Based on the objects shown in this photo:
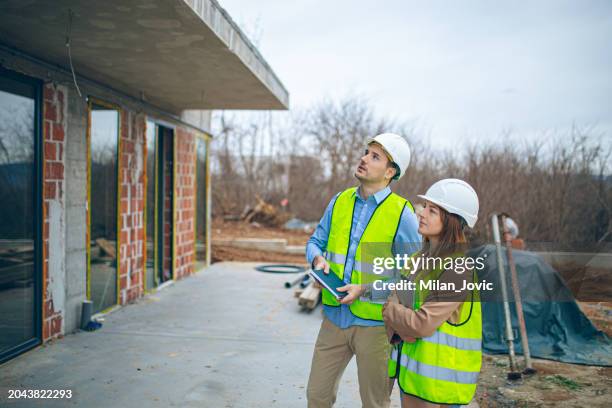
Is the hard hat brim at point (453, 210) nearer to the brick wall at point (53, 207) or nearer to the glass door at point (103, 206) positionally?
the brick wall at point (53, 207)

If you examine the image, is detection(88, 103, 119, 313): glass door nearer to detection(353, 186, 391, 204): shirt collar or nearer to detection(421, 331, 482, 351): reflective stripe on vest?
detection(353, 186, 391, 204): shirt collar

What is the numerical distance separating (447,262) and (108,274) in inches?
219

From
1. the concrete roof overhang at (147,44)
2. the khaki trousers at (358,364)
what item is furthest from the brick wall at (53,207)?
the khaki trousers at (358,364)

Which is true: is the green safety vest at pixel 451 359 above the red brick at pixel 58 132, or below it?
below

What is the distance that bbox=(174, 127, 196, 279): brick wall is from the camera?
945cm

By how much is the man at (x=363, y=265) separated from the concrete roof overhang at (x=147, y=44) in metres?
2.00

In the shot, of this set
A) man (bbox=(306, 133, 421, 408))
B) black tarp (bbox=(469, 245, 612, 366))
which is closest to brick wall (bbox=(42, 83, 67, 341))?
man (bbox=(306, 133, 421, 408))

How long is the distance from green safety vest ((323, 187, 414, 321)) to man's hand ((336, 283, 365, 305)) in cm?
8

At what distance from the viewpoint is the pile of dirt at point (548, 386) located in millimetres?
4574

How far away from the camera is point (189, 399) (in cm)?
431

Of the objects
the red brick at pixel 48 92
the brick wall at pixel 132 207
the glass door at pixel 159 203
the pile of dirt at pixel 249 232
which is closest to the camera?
the red brick at pixel 48 92

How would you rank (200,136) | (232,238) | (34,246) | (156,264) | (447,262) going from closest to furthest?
1. (447,262)
2. (34,246)
3. (156,264)
4. (200,136)
5. (232,238)

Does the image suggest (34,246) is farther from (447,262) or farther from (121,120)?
(447,262)

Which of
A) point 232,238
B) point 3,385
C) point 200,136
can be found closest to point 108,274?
point 3,385
